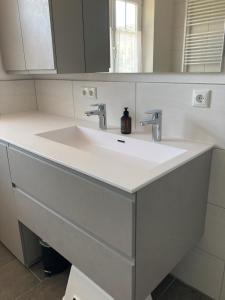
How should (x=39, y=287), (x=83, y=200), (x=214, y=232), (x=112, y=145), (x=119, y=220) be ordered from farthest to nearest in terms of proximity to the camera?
(x=39, y=287)
(x=112, y=145)
(x=214, y=232)
(x=83, y=200)
(x=119, y=220)

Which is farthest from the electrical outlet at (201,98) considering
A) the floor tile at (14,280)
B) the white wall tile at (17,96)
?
the white wall tile at (17,96)

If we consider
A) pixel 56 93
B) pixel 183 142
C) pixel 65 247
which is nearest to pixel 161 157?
pixel 183 142

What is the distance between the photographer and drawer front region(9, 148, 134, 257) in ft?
2.71

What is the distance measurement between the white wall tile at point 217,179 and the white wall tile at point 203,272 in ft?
1.15

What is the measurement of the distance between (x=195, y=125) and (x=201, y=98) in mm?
133

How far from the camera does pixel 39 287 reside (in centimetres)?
149

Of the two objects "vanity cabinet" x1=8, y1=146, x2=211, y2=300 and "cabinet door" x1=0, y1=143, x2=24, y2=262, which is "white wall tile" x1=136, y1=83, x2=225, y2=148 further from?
"cabinet door" x1=0, y1=143, x2=24, y2=262

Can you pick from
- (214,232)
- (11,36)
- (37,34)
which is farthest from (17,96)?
(214,232)

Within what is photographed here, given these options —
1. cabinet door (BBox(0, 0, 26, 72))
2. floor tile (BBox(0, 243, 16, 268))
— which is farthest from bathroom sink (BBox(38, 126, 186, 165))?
floor tile (BBox(0, 243, 16, 268))

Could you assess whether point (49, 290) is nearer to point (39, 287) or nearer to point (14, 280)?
point (39, 287)

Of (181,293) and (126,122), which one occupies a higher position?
(126,122)

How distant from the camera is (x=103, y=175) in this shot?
0.86m

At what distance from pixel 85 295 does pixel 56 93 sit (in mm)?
1394

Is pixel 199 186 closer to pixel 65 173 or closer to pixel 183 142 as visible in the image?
pixel 183 142
